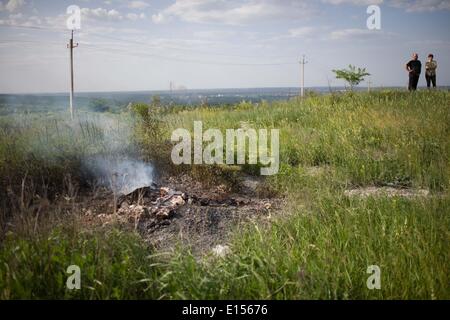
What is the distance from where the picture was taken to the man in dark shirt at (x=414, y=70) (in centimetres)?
1577

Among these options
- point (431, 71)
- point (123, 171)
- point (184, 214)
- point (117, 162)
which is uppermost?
point (431, 71)

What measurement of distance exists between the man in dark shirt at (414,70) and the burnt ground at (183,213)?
39.8ft

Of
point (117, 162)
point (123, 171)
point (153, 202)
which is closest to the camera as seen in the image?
point (153, 202)

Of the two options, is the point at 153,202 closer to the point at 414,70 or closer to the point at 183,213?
the point at 183,213

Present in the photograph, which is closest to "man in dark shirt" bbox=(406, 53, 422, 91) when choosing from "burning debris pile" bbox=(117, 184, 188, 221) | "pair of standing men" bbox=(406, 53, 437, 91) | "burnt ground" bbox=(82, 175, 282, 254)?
"pair of standing men" bbox=(406, 53, 437, 91)

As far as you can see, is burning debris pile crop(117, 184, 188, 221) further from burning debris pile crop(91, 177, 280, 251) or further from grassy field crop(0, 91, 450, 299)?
grassy field crop(0, 91, 450, 299)

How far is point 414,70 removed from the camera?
15812 millimetres

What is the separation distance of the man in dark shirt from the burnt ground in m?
12.1

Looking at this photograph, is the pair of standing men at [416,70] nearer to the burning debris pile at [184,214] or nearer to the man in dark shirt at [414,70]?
the man in dark shirt at [414,70]

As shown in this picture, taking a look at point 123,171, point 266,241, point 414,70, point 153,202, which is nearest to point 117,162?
point 123,171

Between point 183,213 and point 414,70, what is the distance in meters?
Answer: 13.9

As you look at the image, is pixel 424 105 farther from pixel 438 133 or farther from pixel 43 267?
pixel 43 267
